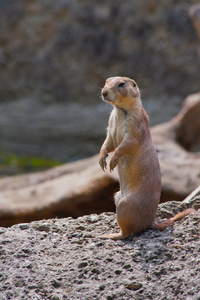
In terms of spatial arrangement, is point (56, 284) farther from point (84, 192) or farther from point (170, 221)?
point (84, 192)

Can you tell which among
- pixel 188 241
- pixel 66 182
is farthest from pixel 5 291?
pixel 66 182

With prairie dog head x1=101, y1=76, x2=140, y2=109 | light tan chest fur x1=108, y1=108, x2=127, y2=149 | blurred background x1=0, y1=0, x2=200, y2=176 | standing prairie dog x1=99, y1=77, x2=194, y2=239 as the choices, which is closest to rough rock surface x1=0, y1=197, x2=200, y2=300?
standing prairie dog x1=99, y1=77, x2=194, y2=239

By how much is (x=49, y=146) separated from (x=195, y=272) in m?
12.9

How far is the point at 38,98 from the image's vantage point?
19.3m

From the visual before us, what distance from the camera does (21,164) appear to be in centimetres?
1505

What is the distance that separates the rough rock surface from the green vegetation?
9548 millimetres

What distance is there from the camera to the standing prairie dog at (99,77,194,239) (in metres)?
4.77

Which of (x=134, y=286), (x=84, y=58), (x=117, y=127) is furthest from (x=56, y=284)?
(x=84, y=58)

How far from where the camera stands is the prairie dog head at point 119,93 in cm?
481

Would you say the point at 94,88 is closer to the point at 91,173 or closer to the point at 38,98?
the point at 38,98

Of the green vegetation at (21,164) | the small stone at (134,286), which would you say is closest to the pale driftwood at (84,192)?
the small stone at (134,286)

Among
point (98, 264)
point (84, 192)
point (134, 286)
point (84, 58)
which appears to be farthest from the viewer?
point (84, 58)

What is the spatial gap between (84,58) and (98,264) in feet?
51.5

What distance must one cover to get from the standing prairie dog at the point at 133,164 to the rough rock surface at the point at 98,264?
167 mm
